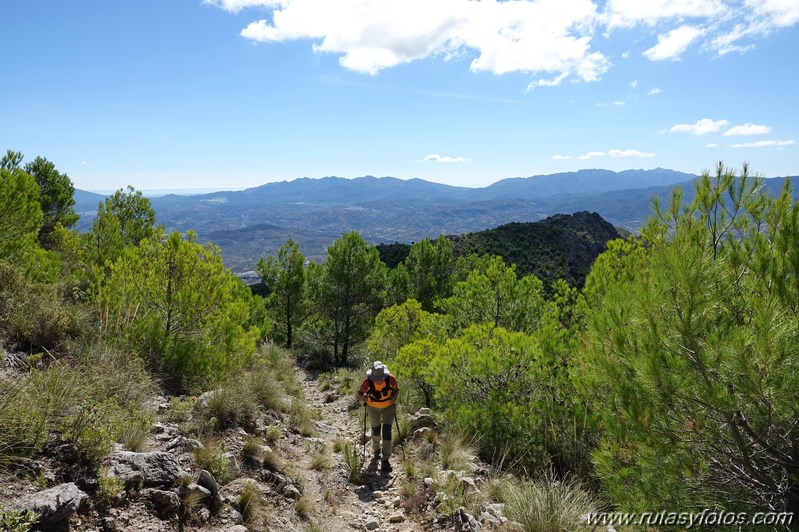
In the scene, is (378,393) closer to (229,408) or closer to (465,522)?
(229,408)

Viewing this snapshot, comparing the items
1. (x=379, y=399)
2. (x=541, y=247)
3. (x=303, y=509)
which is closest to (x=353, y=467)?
(x=379, y=399)

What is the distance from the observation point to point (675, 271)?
3.16 meters

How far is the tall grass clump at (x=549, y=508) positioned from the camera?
425cm

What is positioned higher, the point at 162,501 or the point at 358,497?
the point at 162,501

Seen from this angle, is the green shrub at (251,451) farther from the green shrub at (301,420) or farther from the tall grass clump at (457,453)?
the tall grass clump at (457,453)

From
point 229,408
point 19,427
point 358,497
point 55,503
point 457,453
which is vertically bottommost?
point 358,497

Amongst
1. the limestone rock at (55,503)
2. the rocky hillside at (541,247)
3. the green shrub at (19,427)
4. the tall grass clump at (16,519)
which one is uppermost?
the green shrub at (19,427)

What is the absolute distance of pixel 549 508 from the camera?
4379mm

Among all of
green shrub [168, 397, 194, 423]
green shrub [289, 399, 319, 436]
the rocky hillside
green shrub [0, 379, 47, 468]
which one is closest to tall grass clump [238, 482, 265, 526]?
green shrub [168, 397, 194, 423]

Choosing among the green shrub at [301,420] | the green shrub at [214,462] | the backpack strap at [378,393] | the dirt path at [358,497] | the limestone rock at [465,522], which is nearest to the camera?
the limestone rock at [465,522]

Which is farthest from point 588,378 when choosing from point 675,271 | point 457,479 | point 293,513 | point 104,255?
point 104,255

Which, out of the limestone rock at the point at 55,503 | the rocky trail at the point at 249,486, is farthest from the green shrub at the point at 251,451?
the limestone rock at the point at 55,503

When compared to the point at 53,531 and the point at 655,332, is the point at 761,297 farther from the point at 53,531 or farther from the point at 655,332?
the point at 53,531

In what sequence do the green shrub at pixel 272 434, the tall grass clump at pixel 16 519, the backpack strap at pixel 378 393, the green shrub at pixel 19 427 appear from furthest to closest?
the backpack strap at pixel 378 393 < the green shrub at pixel 272 434 < the green shrub at pixel 19 427 < the tall grass clump at pixel 16 519
